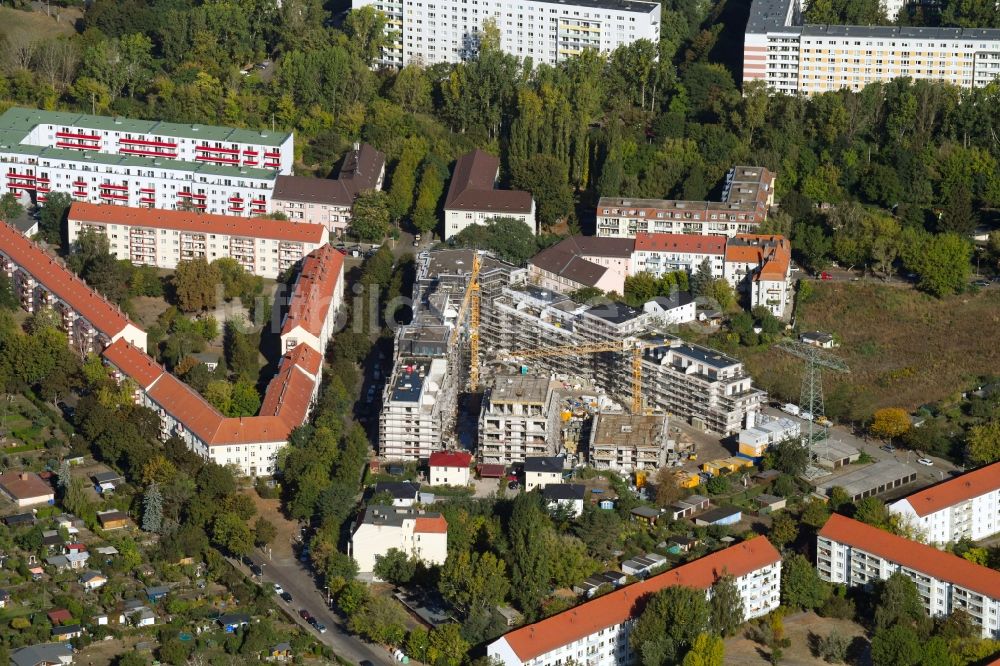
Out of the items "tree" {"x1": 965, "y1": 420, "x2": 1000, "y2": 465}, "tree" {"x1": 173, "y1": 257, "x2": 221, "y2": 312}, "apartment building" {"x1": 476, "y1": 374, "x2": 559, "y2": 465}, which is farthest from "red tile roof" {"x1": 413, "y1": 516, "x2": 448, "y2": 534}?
"tree" {"x1": 173, "y1": 257, "x2": 221, "y2": 312}

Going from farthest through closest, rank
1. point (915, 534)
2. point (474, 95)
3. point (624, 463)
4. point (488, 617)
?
point (474, 95) < point (624, 463) < point (915, 534) < point (488, 617)

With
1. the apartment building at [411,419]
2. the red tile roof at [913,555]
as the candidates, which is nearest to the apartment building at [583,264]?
the apartment building at [411,419]

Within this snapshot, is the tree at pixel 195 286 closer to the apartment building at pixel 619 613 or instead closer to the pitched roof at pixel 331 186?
the pitched roof at pixel 331 186

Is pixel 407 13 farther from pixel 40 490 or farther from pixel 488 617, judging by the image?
pixel 488 617

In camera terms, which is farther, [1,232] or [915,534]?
[1,232]

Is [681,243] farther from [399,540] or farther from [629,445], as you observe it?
[399,540]

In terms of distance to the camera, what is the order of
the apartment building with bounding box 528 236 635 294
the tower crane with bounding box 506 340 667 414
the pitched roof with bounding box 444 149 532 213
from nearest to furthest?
the tower crane with bounding box 506 340 667 414 → the apartment building with bounding box 528 236 635 294 → the pitched roof with bounding box 444 149 532 213

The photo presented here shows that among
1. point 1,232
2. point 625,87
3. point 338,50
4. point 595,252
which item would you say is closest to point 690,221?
point 595,252

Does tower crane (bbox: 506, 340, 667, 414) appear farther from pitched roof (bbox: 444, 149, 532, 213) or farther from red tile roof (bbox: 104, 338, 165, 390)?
red tile roof (bbox: 104, 338, 165, 390)
